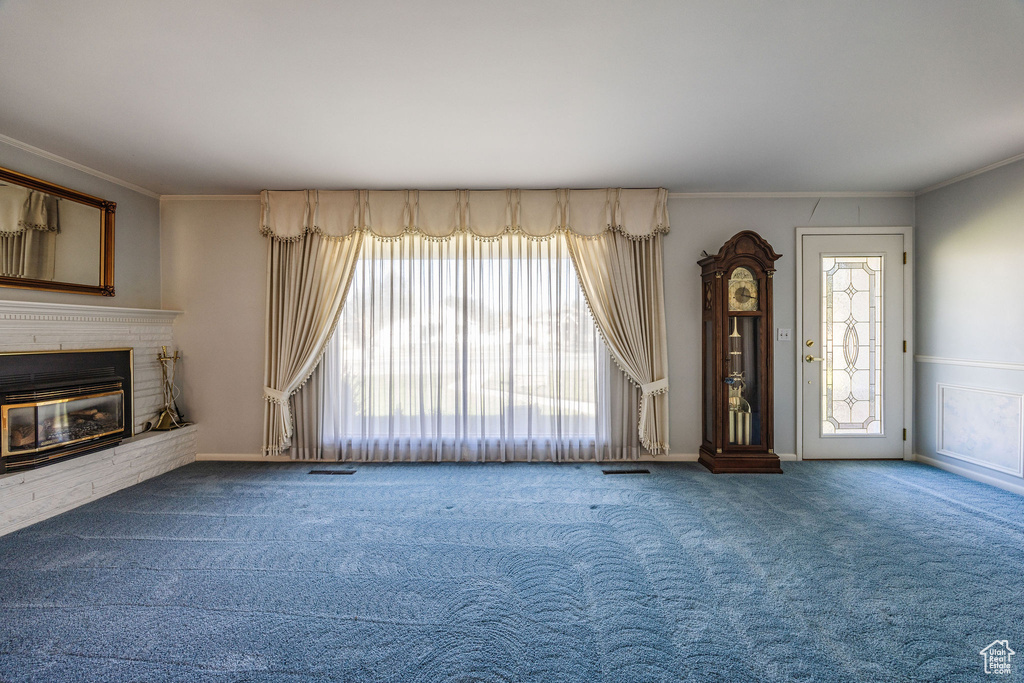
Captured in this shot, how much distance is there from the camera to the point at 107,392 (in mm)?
3637

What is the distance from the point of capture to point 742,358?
411 centimetres

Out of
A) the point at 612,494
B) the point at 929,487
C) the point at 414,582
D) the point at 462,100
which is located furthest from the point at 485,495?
the point at 929,487

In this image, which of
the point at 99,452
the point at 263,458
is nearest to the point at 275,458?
the point at 263,458

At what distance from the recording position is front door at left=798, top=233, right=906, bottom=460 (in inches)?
172

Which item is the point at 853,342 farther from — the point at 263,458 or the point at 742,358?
the point at 263,458

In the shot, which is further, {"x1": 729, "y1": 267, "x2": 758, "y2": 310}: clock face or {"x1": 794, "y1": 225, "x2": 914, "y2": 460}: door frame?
{"x1": 794, "y1": 225, "x2": 914, "y2": 460}: door frame

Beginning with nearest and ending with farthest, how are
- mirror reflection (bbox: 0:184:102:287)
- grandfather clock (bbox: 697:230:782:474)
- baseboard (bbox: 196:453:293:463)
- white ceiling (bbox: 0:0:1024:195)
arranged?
white ceiling (bbox: 0:0:1024:195), mirror reflection (bbox: 0:184:102:287), grandfather clock (bbox: 697:230:782:474), baseboard (bbox: 196:453:293:463)

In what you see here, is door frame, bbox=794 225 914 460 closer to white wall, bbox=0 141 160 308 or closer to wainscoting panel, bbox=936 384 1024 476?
wainscoting panel, bbox=936 384 1024 476

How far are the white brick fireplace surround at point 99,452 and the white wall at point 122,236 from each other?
0.58 ft

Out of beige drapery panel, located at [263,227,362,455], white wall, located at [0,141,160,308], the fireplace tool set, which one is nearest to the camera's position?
white wall, located at [0,141,160,308]

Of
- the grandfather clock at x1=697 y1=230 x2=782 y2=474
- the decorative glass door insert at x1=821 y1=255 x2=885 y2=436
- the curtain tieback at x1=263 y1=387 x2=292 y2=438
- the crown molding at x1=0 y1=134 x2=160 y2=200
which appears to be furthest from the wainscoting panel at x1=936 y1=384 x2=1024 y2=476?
the crown molding at x1=0 y1=134 x2=160 y2=200

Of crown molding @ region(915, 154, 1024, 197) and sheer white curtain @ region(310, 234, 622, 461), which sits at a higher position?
crown molding @ region(915, 154, 1024, 197)

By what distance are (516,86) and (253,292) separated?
325 cm

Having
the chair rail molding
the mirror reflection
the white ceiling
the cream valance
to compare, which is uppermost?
the white ceiling
